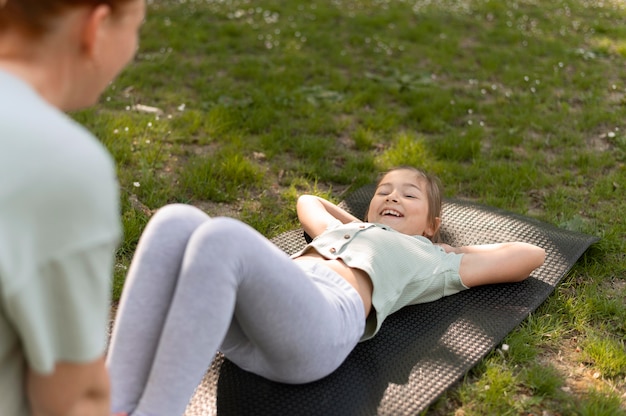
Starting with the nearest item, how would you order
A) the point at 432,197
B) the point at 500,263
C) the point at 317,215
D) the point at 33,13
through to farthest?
the point at 33,13, the point at 500,263, the point at 432,197, the point at 317,215

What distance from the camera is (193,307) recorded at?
2.15 m

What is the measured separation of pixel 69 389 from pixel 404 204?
86.6 inches

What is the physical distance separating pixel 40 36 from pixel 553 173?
4.03m

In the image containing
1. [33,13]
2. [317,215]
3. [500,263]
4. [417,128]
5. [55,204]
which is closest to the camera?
[55,204]

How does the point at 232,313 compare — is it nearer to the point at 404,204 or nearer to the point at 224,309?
the point at 224,309

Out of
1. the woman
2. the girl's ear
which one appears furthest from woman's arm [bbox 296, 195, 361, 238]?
the girl's ear

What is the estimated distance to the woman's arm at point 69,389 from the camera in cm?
157

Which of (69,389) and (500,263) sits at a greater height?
Answer: (69,389)

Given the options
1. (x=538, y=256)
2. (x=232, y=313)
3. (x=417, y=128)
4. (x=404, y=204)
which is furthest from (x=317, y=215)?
(x=417, y=128)

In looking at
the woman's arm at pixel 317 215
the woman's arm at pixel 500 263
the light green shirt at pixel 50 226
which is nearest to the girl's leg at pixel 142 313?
the light green shirt at pixel 50 226

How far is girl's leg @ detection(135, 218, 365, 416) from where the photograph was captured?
216 cm

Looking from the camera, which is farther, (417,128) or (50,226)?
(417,128)

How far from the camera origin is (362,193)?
4.36m

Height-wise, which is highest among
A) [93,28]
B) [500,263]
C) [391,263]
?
[93,28]
